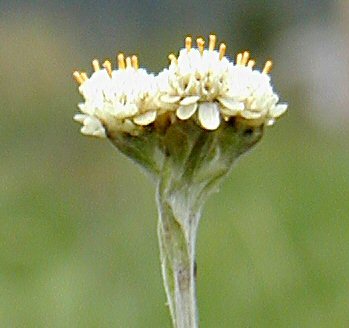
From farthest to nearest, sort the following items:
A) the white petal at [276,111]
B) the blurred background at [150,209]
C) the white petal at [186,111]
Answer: the blurred background at [150,209]
the white petal at [276,111]
the white petal at [186,111]

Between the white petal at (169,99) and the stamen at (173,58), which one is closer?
the white petal at (169,99)

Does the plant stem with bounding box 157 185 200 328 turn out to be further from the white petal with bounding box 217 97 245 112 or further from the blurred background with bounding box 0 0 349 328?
the blurred background with bounding box 0 0 349 328

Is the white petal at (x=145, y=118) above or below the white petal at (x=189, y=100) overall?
below

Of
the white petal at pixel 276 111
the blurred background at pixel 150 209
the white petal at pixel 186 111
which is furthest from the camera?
the blurred background at pixel 150 209

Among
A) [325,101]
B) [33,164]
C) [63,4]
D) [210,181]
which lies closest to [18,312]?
[210,181]

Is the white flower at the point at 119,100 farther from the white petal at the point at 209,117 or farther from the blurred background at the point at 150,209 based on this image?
the blurred background at the point at 150,209

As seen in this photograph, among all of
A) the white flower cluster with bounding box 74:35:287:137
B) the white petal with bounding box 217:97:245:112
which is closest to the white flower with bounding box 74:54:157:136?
the white flower cluster with bounding box 74:35:287:137

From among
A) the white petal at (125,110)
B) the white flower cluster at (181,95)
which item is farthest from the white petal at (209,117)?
the white petal at (125,110)

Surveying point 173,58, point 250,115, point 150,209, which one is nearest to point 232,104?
point 250,115

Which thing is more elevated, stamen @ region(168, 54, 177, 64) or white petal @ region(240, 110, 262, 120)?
stamen @ region(168, 54, 177, 64)
